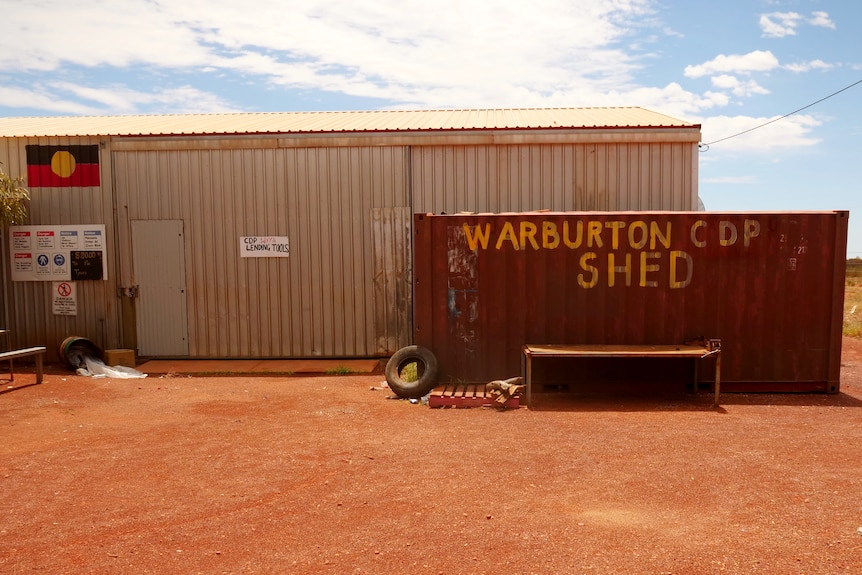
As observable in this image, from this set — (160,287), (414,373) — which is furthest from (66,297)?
(414,373)

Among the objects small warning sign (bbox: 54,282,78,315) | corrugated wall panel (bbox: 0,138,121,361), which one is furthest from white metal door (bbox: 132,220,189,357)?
small warning sign (bbox: 54,282,78,315)

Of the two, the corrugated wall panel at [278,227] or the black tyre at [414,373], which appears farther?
the corrugated wall panel at [278,227]

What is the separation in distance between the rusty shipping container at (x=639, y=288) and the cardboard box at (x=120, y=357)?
5331 mm

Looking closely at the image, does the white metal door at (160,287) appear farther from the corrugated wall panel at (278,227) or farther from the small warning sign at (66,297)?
the small warning sign at (66,297)

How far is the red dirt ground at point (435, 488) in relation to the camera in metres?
3.78

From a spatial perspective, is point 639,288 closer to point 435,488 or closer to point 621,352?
point 621,352

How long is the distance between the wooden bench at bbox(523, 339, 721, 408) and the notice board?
780cm

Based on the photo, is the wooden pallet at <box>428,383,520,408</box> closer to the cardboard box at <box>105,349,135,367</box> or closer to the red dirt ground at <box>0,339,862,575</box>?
the red dirt ground at <box>0,339,862,575</box>

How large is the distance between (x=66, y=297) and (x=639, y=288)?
31.2ft

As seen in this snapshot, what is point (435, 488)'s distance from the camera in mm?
4875

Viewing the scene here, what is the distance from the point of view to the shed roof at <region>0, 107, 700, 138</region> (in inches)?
438

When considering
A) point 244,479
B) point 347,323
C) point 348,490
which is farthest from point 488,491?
point 347,323

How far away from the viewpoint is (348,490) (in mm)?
4852

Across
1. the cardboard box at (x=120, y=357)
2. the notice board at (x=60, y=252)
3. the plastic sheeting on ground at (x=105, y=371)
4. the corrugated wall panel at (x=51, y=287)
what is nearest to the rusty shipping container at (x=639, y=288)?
the plastic sheeting on ground at (x=105, y=371)
